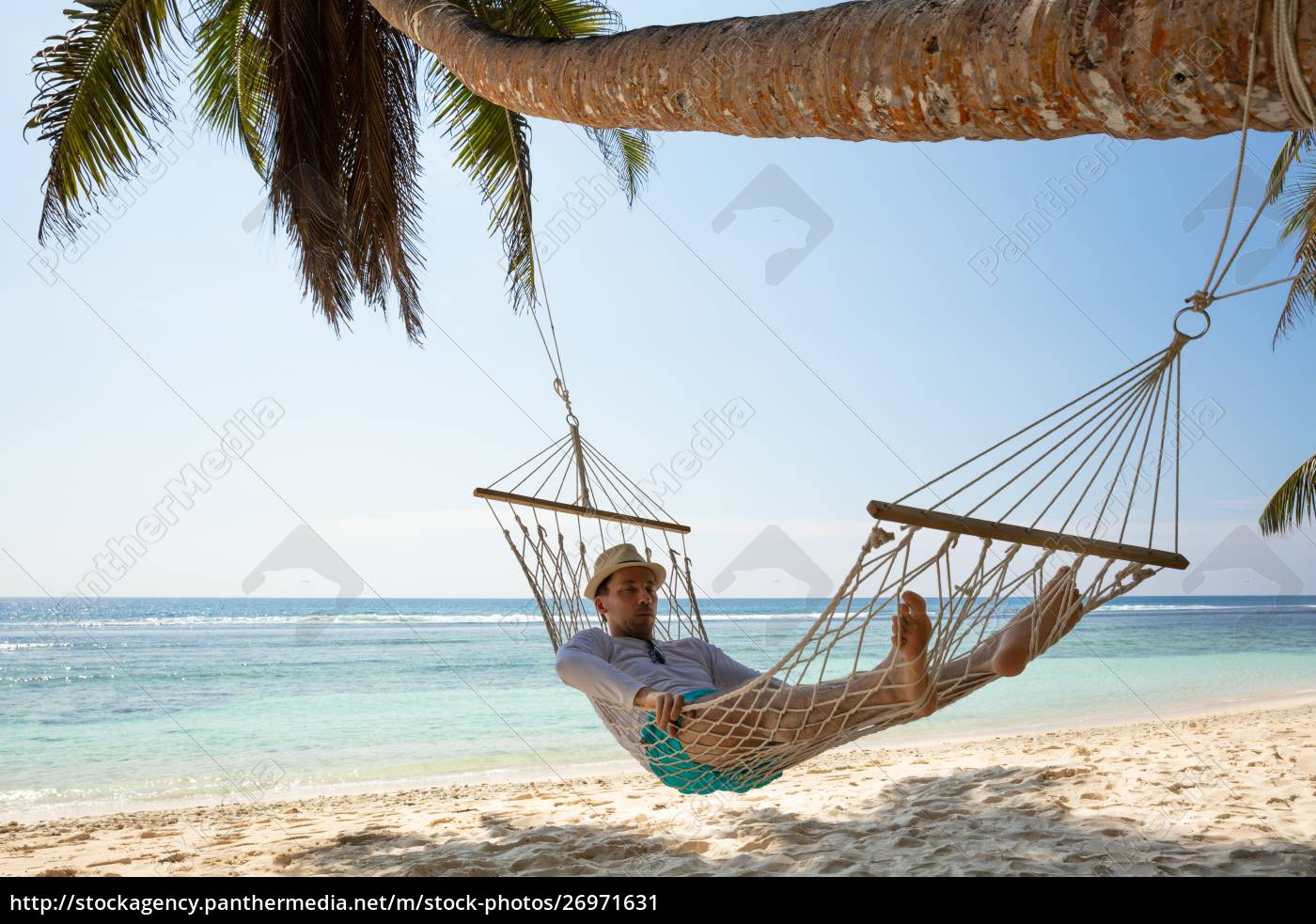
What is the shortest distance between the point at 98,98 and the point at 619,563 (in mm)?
2206

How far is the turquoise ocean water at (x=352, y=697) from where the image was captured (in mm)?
5840

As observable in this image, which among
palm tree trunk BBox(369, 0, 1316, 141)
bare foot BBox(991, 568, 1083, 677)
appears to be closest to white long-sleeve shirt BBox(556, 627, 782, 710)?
bare foot BBox(991, 568, 1083, 677)

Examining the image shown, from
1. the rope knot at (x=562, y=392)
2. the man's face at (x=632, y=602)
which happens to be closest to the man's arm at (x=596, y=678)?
the man's face at (x=632, y=602)

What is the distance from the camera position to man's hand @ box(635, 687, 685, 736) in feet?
5.71

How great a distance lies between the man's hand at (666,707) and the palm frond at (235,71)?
271cm

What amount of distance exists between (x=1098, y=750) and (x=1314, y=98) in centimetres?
403

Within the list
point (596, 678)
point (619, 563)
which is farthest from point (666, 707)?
point (619, 563)

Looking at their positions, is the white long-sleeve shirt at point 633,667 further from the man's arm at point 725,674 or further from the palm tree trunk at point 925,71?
the palm tree trunk at point 925,71

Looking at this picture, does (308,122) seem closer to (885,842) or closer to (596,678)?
(596,678)

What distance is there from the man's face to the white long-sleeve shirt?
0.09 ft

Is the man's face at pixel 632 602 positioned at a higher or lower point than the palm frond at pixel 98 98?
lower

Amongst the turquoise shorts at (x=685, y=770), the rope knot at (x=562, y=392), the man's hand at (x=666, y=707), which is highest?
the rope knot at (x=562, y=392)

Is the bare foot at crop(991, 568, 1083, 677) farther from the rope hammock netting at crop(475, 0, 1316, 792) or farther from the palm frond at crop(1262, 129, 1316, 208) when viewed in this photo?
the palm frond at crop(1262, 129, 1316, 208)

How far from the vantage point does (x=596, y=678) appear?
1.86 metres
